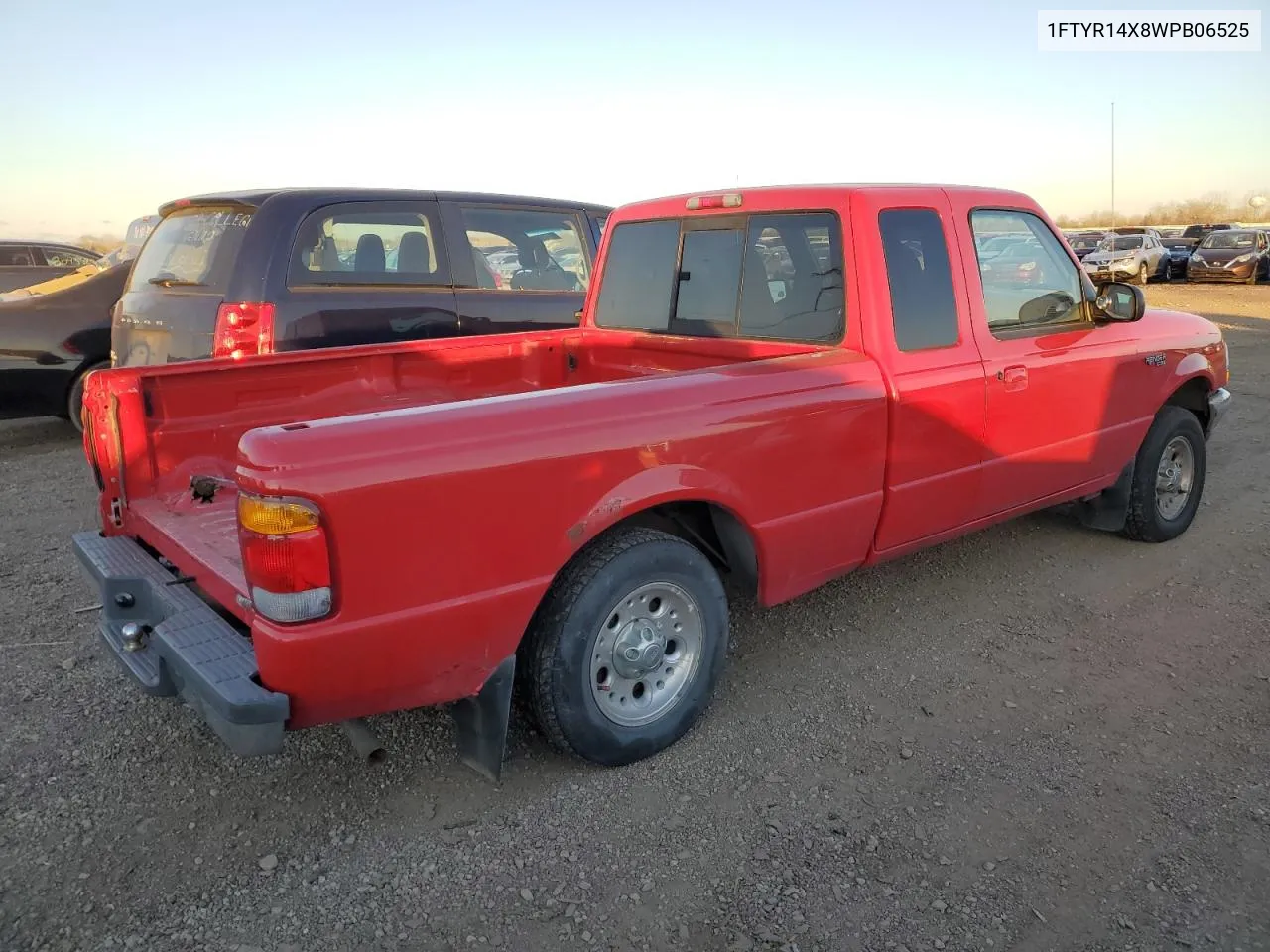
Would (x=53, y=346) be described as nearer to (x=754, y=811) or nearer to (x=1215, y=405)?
(x=754, y=811)

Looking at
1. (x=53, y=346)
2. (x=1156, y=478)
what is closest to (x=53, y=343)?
(x=53, y=346)

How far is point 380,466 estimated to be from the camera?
2.34 meters

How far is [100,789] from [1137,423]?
15.7ft

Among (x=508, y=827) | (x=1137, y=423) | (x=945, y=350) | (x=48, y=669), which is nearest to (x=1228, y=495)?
(x=1137, y=423)

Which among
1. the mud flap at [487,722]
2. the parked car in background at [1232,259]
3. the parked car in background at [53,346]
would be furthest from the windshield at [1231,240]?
the mud flap at [487,722]

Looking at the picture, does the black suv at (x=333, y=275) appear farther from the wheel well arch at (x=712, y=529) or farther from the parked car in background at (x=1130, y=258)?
the parked car in background at (x=1130, y=258)

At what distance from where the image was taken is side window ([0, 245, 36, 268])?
12.4 m

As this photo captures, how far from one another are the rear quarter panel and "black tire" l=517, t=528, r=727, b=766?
0.47ft

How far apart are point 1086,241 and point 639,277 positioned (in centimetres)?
3065

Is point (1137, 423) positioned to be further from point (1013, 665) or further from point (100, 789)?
point (100, 789)

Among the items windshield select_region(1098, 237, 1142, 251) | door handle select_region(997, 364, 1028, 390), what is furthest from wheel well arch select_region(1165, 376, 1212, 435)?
windshield select_region(1098, 237, 1142, 251)

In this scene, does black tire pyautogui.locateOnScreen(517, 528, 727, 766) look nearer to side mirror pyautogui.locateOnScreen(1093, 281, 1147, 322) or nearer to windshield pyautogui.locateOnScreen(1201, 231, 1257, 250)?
side mirror pyautogui.locateOnScreen(1093, 281, 1147, 322)

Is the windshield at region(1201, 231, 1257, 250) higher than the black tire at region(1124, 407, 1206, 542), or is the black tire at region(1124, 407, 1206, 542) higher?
the windshield at region(1201, 231, 1257, 250)

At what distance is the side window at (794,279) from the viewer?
369 cm
